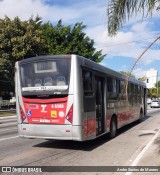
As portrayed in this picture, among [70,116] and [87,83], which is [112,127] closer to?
[87,83]

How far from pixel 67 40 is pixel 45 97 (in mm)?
31469

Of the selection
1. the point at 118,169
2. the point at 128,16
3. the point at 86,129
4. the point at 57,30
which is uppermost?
the point at 57,30

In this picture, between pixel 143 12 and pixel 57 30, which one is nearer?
pixel 143 12

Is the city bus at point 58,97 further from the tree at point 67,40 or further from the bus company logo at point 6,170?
the tree at point 67,40

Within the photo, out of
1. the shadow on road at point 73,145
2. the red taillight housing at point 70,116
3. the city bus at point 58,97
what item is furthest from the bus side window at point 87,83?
the shadow on road at point 73,145

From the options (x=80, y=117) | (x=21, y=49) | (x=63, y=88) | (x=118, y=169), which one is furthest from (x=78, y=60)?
(x=21, y=49)

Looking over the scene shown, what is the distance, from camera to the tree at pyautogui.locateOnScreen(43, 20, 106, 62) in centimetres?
3997

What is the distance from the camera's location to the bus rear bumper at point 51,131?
9812mm

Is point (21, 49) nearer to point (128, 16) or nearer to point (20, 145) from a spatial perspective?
point (20, 145)

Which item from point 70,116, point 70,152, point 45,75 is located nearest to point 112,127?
point 70,152

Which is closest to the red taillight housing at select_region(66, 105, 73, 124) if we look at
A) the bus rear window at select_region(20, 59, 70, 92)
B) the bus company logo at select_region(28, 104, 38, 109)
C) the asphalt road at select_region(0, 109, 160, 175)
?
the bus rear window at select_region(20, 59, 70, 92)

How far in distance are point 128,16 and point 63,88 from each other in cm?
295

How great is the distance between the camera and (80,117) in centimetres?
984

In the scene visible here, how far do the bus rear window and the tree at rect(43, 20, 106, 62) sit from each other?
94.0 feet
